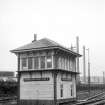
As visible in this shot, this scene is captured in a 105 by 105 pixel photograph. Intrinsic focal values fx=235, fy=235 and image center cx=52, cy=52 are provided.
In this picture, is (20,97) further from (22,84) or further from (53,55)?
(53,55)

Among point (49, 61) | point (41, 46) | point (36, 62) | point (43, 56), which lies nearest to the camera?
point (49, 61)

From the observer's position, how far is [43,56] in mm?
26312

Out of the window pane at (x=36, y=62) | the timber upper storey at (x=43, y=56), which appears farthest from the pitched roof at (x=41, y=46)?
the window pane at (x=36, y=62)

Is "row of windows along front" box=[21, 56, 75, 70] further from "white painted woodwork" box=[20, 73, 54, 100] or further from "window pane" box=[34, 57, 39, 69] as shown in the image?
"white painted woodwork" box=[20, 73, 54, 100]

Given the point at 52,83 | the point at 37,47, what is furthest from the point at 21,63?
the point at 52,83

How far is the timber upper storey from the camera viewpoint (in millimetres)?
25688

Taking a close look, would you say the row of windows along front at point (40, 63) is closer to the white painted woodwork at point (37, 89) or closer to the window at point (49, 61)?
the window at point (49, 61)

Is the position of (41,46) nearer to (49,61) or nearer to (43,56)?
(43,56)

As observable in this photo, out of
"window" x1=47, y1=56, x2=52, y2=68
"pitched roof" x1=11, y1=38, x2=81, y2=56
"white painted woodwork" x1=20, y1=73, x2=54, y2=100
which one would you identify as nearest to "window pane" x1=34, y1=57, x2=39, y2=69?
"white painted woodwork" x1=20, y1=73, x2=54, y2=100

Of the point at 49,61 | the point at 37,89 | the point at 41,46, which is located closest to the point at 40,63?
the point at 49,61

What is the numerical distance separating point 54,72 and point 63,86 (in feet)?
10.0

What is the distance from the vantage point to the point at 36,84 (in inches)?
1036

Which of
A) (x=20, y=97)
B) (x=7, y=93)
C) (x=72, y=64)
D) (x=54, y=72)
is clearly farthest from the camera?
(x=7, y=93)

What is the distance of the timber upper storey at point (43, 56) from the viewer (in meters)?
25.7
